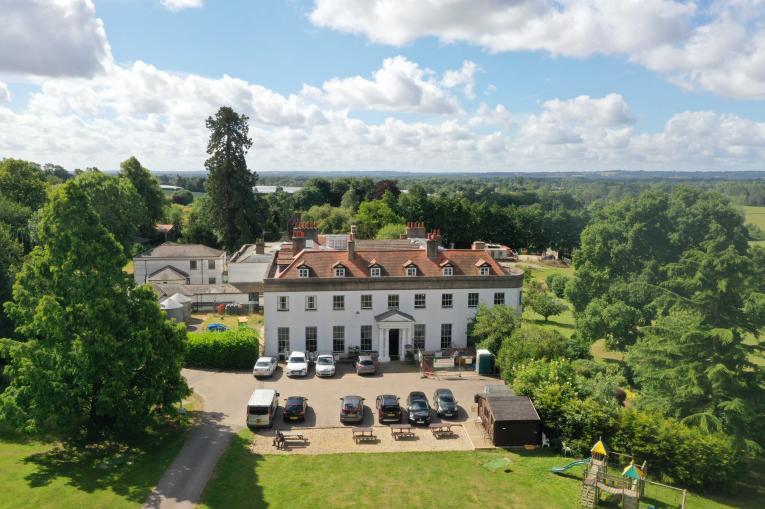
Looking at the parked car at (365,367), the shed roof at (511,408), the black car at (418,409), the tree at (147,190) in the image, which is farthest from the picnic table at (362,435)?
the tree at (147,190)

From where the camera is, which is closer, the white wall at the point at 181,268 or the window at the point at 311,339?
the window at the point at 311,339

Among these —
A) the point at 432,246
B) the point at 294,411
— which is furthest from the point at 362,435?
the point at 432,246

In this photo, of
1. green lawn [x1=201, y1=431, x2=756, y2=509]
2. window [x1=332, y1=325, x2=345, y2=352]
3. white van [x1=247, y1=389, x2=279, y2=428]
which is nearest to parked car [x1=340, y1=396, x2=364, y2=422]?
green lawn [x1=201, y1=431, x2=756, y2=509]

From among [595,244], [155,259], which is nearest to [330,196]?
[155,259]

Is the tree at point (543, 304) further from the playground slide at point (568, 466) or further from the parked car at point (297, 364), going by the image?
the playground slide at point (568, 466)

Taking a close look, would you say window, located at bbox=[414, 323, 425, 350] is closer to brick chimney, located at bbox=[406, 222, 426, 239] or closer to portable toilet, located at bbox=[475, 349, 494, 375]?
portable toilet, located at bbox=[475, 349, 494, 375]
